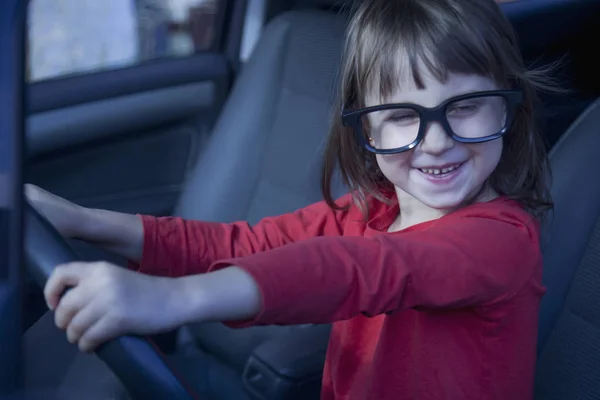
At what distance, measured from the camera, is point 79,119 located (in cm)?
200

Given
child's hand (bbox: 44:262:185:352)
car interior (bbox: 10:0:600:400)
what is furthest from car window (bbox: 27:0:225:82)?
child's hand (bbox: 44:262:185:352)

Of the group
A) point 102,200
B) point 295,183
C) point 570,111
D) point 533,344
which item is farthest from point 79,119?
point 533,344

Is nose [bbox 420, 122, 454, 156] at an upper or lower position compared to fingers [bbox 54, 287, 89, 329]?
upper

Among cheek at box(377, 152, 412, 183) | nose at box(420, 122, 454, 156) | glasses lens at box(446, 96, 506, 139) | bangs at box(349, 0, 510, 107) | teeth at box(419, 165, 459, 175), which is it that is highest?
bangs at box(349, 0, 510, 107)

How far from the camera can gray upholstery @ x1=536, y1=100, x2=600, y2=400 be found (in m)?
1.31

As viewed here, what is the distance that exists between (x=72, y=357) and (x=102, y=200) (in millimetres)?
1136

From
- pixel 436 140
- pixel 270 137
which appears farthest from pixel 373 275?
pixel 270 137

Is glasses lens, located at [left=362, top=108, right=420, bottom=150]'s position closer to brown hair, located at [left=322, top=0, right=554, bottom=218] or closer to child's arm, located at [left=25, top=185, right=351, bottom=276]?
brown hair, located at [left=322, top=0, right=554, bottom=218]

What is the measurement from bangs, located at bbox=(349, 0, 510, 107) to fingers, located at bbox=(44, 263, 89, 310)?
0.52 m

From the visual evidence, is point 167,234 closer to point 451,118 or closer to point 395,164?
point 395,164

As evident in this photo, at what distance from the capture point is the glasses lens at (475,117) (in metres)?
1.10

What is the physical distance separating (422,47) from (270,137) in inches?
31.1

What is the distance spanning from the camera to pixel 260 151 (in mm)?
1867

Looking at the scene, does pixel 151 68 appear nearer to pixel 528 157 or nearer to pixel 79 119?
pixel 79 119
